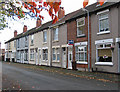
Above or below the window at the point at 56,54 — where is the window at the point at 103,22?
above

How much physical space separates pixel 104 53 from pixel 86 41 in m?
3.02

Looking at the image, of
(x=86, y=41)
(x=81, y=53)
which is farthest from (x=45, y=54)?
(x=86, y=41)

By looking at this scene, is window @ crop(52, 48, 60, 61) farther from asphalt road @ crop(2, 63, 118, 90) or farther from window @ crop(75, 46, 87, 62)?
asphalt road @ crop(2, 63, 118, 90)

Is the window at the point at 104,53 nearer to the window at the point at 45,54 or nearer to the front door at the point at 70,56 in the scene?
the front door at the point at 70,56

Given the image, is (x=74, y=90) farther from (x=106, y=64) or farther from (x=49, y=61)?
(x=49, y=61)

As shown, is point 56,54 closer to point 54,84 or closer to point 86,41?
point 86,41

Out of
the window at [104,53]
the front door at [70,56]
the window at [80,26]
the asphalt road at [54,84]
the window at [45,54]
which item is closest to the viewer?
the asphalt road at [54,84]

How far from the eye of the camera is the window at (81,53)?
18069 millimetres

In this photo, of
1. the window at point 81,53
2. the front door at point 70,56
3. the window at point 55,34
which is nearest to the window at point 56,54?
the window at point 55,34

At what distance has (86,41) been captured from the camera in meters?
17.8

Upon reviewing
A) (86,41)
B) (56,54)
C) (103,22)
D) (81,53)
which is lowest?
(56,54)

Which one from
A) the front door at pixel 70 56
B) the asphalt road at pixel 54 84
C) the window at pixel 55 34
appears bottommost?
the asphalt road at pixel 54 84

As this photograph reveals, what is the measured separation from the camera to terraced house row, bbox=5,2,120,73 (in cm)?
1463

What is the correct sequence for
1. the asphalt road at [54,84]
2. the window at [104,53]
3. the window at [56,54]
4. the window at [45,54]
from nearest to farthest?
the asphalt road at [54,84] → the window at [104,53] → the window at [56,54] → the window at [45,54]
